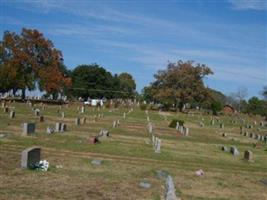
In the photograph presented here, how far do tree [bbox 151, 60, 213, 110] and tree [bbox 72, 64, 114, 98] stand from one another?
115ft

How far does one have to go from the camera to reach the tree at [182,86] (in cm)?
9719

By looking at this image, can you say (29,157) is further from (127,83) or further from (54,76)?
(127,83)

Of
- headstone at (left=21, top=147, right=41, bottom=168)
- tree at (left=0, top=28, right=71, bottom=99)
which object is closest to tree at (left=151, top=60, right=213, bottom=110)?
tree at (left=0, top=28, right=71, bottom=99)

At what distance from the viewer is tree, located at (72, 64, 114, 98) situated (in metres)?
132

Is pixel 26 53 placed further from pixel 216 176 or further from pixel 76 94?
pixel 216 176

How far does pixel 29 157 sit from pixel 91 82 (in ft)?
393

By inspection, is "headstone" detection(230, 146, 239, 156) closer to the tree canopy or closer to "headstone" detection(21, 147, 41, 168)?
"headstone" detection(21, 147, 41, 168)

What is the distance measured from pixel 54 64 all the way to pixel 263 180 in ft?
239

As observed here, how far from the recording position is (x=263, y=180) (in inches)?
714

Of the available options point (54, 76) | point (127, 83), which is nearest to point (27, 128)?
point (54, 76)

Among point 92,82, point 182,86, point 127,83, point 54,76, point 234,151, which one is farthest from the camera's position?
point 127,83

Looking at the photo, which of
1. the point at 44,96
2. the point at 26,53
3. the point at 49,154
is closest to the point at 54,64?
the point at 26,53

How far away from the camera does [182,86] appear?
98.4 meters

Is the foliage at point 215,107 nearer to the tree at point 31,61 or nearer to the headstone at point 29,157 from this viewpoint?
the tree at point 31,61
